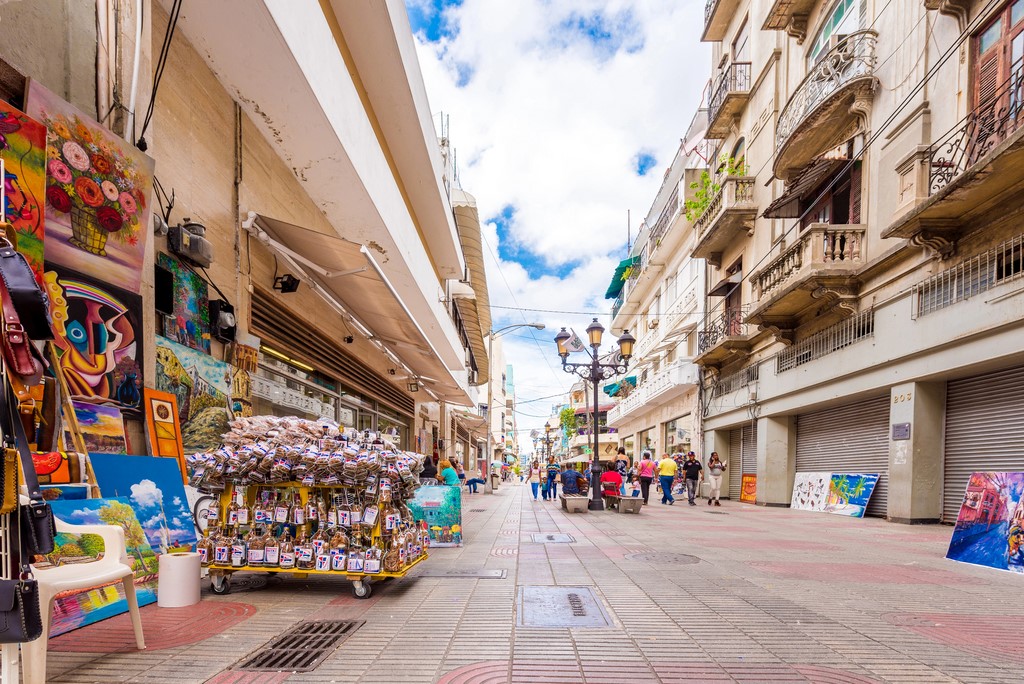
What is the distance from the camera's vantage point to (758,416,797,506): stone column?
17688 millimetres

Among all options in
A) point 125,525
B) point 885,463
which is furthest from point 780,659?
point 885,463

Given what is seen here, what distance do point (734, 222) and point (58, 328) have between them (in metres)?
19.8

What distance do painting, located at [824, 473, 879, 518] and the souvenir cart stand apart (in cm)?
1211

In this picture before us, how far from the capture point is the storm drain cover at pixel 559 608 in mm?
4191

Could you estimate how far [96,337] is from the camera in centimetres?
489

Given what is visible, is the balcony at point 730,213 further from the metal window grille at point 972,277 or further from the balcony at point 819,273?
the metal window grille at point 972,277

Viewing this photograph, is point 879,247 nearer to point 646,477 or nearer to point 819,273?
point 819,273

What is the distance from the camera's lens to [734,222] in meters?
20.3

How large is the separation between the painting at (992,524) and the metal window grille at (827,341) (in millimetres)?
6885

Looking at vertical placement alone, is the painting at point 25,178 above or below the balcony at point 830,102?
below

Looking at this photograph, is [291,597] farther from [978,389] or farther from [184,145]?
[978,389]

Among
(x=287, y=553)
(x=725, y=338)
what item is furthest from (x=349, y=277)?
(x=725, y=338)

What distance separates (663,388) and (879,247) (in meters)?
16.2

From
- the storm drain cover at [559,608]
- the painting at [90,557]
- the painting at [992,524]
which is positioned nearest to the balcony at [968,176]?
the painting at [992,524]
